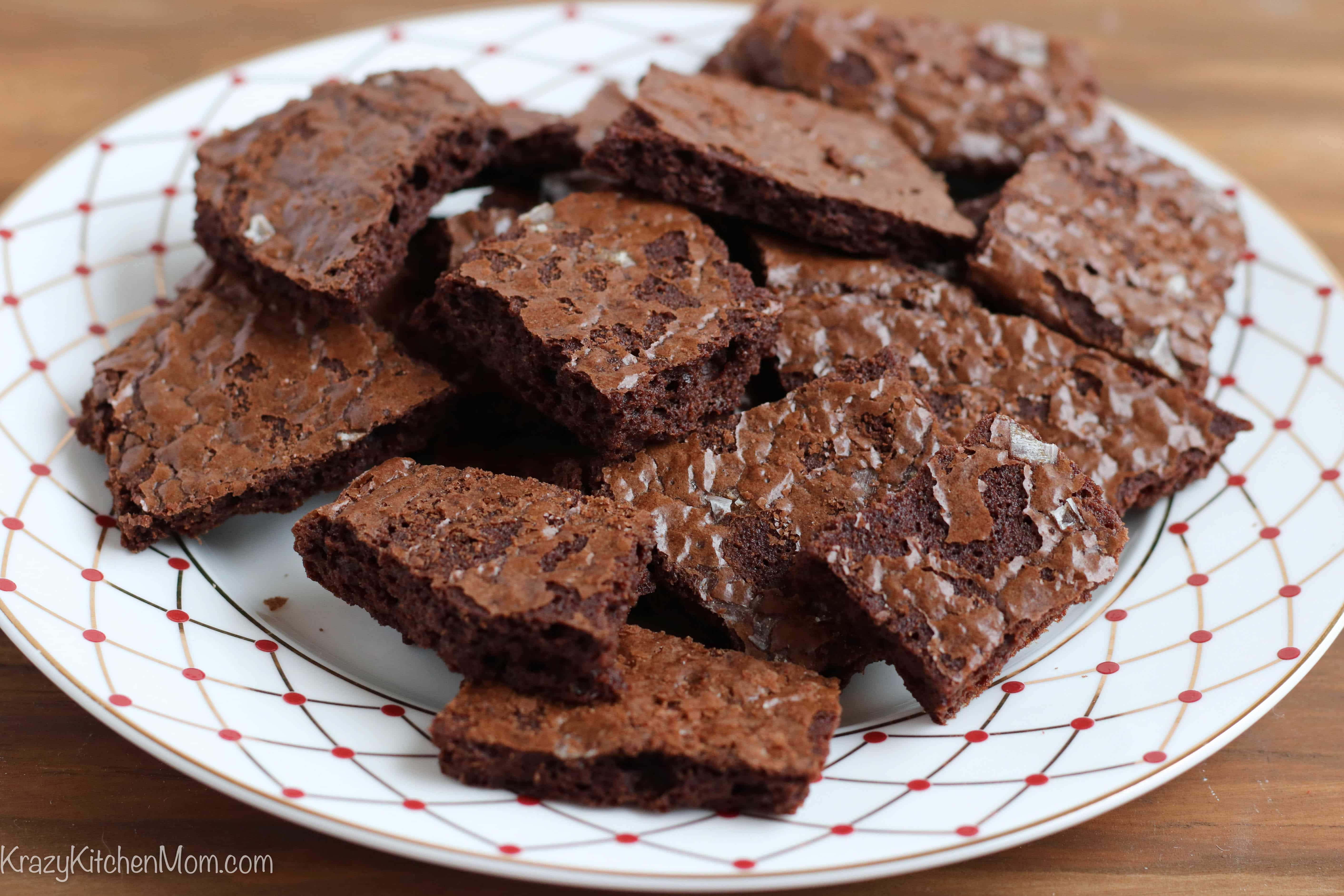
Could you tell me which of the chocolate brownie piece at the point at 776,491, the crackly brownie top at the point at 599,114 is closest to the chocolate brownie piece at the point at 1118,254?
the chocolate brownie piece at the point at 776,491

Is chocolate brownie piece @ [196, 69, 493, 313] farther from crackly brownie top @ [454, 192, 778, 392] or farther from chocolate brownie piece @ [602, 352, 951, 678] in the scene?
chocolate brownie piece @ [602, 352, 951, 678]

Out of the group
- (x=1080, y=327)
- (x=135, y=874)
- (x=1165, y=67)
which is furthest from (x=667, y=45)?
(x=135, y=874)

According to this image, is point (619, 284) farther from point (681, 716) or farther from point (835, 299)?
point (681, 716)

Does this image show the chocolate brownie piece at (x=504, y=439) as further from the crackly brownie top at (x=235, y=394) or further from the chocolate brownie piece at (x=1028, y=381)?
the chocolate brownie piece at (x=1028, y=381)

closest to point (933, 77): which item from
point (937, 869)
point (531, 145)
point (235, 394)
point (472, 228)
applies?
point (531, 145)

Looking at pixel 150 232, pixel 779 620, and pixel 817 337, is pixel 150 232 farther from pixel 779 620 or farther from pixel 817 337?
pixel 779 620

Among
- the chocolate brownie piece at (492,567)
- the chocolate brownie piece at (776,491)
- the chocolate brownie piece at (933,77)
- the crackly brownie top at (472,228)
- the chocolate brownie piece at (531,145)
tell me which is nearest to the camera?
the chocolate brownie piece at (492,567)

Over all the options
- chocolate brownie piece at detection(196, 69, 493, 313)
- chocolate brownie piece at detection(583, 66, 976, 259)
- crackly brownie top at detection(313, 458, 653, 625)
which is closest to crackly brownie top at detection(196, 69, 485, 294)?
chocolate brownie piece at detection(196, 69, 493, 313)
